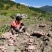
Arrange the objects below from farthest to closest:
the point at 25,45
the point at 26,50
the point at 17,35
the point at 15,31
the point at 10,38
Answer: the point at 15,31 → the point at 17,35 → the point at 10,38 → the point at 25,45 → the point at 26,50

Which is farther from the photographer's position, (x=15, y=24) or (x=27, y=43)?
(x=15, y=24)

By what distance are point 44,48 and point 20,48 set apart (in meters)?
1.15

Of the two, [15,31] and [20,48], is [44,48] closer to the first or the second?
[20,48]

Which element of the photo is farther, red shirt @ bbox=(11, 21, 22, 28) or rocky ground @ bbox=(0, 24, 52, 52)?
red shirt @ bbox=(11, 21, 22, 28)

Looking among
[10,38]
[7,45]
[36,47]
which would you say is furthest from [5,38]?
[36,47]

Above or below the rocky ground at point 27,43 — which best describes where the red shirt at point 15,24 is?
above

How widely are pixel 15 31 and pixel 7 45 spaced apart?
114 inches

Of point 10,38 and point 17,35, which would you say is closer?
point 10,38

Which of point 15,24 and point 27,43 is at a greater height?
point 15,24

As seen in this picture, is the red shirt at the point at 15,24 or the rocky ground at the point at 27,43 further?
the red shirt at the point at 15,24

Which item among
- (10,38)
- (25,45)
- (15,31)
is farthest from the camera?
→ (15,31)

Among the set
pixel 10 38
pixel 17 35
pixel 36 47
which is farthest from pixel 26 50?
pixel 17 35

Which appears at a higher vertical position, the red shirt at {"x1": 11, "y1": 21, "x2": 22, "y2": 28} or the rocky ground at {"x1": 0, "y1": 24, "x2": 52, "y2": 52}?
the red shirt at {"x1": 11, "y1": 21, "x2": 22, "y2": 28}

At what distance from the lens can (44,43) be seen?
11672 millimetres
